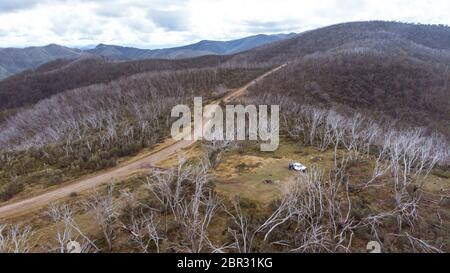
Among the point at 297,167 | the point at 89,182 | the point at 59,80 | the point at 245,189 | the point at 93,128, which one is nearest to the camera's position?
the point at 245,189

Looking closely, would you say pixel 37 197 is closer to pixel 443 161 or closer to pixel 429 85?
pixel 443 161

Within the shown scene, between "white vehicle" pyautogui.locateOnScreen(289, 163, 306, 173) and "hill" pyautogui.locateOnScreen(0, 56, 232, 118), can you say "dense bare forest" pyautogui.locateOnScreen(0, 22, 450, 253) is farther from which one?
"hill" pyautogui.locateOnScreen(0, 56, 232, 118)

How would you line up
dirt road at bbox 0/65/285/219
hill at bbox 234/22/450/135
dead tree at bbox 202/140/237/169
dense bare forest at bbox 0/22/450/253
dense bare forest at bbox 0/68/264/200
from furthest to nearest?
hill at bbox 234/22/450/135, dense bare forest at bbox 0/68/264/200, dead tree at bbox 202/140/237/169, dirt road at bbox 0/65/285/219, dense bare forest at bbox 0/22/450/253

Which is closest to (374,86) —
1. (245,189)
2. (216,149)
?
(216,149)

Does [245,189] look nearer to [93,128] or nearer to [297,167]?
[297,167]

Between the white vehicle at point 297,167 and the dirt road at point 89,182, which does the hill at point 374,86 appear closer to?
the dirt road at point 89,182

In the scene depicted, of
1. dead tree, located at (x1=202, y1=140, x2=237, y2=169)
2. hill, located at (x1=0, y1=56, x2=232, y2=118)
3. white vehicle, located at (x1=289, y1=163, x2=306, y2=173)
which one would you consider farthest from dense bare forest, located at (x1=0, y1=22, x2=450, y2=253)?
hill, located at (x1=0, y1=56, x2=232, y2=118)

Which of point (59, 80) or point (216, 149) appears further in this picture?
point (59, 80)
